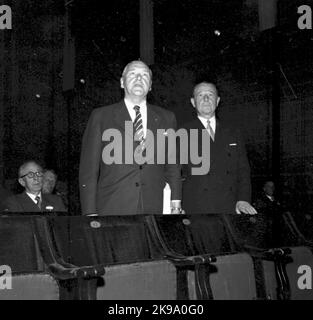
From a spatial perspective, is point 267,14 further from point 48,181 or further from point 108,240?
point 108,240

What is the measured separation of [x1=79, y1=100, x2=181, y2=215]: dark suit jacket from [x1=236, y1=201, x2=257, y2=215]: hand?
39 cm

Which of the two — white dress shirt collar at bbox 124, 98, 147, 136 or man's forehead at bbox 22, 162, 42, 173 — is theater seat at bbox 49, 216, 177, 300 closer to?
white dress shirt collar at bbox 124, 98, 147, 136

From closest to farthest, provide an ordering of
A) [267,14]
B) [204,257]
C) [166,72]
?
[204,257] → [267,14] → [166,72]

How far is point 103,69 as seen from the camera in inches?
261

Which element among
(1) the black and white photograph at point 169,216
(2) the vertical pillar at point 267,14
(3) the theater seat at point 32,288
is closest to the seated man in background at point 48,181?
(1) the black and white photograph at point 169,216

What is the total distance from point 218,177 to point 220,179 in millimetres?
14

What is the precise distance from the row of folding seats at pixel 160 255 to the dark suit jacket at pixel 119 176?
9cm

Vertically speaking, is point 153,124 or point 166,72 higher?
point 166,72

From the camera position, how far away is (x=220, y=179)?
223 cm

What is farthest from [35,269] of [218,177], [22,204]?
[22,204]

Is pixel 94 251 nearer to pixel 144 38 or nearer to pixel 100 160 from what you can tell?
pixel 100 160

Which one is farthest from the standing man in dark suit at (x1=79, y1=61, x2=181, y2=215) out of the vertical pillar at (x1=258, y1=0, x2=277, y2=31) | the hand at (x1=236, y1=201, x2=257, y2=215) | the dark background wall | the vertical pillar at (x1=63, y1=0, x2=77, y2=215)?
the vertical pillar at (x1=63, y1=0, x2=77, y2=215)

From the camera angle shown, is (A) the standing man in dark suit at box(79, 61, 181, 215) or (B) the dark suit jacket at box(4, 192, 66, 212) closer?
(A) the standing man in dark suit at box(79, 61, 181, 215)

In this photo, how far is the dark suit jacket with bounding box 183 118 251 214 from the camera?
2225 millimetres
